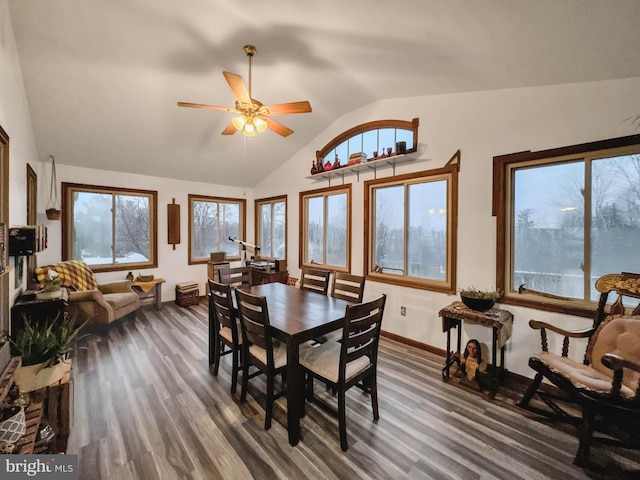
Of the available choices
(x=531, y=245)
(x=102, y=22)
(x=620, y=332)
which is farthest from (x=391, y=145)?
(x=102, y=22)

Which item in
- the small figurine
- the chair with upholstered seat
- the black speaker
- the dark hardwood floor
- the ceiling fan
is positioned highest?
the ceiling fan

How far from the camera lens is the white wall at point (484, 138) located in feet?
7.39

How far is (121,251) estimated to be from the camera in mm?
4785

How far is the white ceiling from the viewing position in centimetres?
185

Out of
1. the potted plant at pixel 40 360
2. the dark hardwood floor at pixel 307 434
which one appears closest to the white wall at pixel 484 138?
the dark hardwood floor at pixel 307 434

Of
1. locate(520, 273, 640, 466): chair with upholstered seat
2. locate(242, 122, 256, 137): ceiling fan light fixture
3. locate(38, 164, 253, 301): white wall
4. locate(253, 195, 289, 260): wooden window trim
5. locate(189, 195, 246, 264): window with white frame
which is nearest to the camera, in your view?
locate(520, 273, 640, 466): chair with upholstered seat

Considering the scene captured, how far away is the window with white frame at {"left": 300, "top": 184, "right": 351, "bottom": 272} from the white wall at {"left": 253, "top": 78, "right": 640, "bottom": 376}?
1.65ft

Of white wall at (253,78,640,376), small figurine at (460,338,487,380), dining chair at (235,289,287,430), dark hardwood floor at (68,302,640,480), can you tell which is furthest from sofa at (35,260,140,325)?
small figurine at (460,338,487,380)

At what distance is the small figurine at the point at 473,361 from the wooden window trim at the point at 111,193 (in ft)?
17.1

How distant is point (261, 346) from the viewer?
1.97 metres

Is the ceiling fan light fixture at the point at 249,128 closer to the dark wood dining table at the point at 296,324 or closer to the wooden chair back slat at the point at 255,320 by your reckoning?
the wooden chair back slat at the point at 255,320

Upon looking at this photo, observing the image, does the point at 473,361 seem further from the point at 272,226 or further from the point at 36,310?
the point at 272,226

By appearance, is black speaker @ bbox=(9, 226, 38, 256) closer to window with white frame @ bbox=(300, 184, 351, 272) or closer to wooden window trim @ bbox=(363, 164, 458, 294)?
window with white frame @ bbox=(300, 184, 351, 272)

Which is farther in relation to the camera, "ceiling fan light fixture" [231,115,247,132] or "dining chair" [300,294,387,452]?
"ceiling fan light fixture" [231,115,247,132]
